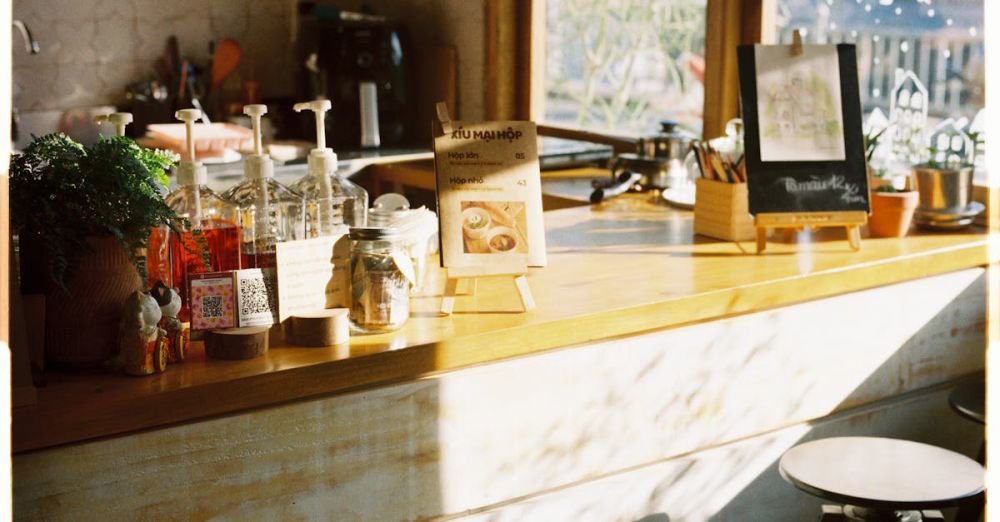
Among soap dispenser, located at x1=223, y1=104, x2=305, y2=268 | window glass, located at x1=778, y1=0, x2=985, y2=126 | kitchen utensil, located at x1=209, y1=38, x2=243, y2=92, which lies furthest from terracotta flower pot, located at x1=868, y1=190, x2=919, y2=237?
kitchen utensil, located at x1=209, y1=38, x2=243, y2=92

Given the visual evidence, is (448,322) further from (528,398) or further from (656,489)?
(656,489)

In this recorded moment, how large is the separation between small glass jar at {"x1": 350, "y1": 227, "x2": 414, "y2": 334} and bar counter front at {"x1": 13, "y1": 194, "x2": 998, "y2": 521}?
1.5 inches

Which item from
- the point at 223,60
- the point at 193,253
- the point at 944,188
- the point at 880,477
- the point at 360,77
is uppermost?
the point at 223,60

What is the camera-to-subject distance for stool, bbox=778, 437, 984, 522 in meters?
1.92

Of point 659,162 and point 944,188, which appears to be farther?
point 659,162

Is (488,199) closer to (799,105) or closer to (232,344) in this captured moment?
(232,344)

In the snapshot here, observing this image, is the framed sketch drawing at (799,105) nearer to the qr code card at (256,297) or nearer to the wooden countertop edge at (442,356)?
the wooden countertop edge at (442,356)

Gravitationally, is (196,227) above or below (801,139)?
below

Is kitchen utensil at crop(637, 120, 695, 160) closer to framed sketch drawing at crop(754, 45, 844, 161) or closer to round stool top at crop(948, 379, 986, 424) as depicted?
framed sketch drawing at crop(754, 45, 844, 161)

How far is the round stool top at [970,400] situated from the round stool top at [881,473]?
169 millimetres

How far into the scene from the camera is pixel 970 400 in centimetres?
231

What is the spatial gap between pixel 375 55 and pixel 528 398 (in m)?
2.99

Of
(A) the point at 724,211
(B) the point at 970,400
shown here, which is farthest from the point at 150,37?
(B) the point at 970,400

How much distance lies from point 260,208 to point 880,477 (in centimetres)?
121
